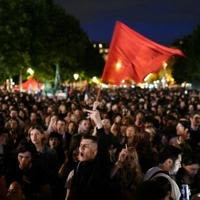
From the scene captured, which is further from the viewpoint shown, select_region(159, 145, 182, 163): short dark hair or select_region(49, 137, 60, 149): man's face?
select_region(49, 137, 60, 149): man's face

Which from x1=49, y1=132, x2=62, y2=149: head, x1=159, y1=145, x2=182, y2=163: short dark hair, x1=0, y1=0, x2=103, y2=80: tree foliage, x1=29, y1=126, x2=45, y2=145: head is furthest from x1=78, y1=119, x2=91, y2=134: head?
x1=0, y1=0, x2=103, y2=80: tree foliage

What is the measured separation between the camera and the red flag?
46.6ft

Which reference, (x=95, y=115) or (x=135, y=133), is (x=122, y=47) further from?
(x=95, y=115)

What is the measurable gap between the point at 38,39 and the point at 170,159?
183 feet

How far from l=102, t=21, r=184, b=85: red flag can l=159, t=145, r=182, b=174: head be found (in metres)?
5.80

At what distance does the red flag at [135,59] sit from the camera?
14.2 metres

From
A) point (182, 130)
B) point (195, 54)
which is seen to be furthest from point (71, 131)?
point (195, 54)

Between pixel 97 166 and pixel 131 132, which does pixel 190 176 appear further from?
pixel 97 166

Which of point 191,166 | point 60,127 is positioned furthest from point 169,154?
point 60,127

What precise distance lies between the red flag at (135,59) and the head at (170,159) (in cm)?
580

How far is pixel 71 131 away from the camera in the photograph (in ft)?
37.6

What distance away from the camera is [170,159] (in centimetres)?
759

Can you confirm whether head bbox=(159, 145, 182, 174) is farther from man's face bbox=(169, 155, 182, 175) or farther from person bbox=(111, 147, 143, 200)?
person bbox=(111, 147, 143, 200)

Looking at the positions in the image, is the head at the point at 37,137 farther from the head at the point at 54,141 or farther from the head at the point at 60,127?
the head at the point at 60,127
